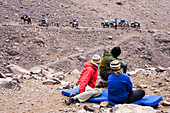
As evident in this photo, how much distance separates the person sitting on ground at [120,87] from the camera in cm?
503

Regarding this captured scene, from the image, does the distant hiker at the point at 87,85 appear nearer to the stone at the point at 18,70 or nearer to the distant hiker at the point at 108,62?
the distant hiker at the point at 108,62

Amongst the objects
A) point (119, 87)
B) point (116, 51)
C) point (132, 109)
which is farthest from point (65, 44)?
point (132, 109)

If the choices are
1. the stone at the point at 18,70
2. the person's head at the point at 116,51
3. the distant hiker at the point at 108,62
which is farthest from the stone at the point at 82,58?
the person's head at the point at 116,51

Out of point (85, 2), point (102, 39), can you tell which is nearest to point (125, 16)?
point (85, 2)

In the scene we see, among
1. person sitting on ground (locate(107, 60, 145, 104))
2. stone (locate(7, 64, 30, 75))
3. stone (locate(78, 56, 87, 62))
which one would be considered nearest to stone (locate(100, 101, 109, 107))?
person sitting on ground (locate(107, 60, 145, 104))

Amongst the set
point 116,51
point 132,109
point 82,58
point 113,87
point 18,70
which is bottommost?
point 82,58

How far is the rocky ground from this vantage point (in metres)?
6.39

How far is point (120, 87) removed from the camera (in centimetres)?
511

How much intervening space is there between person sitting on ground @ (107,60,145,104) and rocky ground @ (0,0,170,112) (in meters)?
0.91

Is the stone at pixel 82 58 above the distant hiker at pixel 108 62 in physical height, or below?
below

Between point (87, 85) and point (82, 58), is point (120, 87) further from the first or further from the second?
point (82, 58)

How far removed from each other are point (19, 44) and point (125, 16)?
19676 millimetres

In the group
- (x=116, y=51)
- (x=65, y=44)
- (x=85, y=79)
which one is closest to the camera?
(x=85, y=79)

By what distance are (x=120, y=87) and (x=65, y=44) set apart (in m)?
14.8
